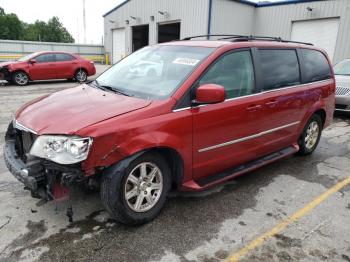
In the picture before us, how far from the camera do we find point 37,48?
30.5m

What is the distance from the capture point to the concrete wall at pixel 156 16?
66.7 ft

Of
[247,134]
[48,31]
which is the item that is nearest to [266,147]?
[247,134]

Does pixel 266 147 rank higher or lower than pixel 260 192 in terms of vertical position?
higher

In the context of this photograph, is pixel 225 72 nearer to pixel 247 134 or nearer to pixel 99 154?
pixel 247 134

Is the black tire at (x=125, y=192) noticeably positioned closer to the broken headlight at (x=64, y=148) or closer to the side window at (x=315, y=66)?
the broken headlight at (x=64, y=148)

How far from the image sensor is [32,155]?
9.73ft

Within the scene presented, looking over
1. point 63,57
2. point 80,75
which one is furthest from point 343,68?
point 63,57

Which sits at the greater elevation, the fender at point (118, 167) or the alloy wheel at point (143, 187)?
the fender at point (118, 167)

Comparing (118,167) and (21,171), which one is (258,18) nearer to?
(118,167)

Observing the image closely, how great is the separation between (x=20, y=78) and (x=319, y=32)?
15.2 m

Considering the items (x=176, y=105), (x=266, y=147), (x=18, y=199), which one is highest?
(x=176, y=105)

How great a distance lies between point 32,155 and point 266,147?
2.89m

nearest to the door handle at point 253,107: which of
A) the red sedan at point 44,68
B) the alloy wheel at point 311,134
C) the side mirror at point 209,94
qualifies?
the side mirror at point 209,94

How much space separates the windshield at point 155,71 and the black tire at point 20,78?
1114cm
